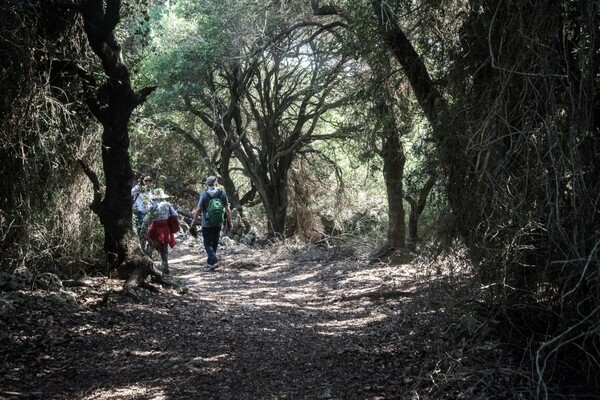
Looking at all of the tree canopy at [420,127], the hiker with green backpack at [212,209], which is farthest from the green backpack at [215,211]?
the tree canopy at [420,127]

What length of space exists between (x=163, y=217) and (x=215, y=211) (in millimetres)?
1689

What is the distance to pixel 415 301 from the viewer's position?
5473 mm

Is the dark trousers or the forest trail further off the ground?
the dark trousers

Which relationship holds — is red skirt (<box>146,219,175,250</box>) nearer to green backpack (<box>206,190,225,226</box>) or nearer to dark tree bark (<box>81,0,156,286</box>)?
green backpack (<box>206,190,225,226</box>)

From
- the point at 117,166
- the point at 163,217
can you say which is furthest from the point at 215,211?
the point at 117,166

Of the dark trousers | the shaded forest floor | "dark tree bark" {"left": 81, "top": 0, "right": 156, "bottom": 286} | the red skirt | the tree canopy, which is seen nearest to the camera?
the tree canopy

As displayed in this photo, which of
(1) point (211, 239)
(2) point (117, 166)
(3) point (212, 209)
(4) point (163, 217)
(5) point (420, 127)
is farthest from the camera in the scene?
(1) point (211, 239)

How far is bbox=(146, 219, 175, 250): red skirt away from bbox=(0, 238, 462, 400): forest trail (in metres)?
1.39

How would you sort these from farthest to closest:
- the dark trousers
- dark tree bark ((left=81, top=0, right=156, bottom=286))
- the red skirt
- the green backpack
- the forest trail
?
the dark trousers < the green backpack < the red skirt < dark tree bark ((left=81, top=0, right=156, bottom=286)) < the forest trail

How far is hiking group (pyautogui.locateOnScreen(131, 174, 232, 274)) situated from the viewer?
9.93 meters

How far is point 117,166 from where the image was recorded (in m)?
8.01

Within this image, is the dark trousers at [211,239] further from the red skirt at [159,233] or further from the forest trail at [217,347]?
the forest trail at [217,347]

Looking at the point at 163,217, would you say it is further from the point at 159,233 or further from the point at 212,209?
the point at 212,209

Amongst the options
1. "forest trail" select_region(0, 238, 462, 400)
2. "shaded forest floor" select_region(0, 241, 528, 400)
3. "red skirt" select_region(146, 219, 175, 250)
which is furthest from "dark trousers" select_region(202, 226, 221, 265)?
"shaded forest floor" select_region(0, 241, 528, 400)
